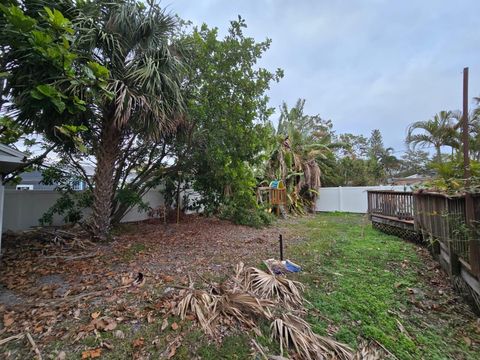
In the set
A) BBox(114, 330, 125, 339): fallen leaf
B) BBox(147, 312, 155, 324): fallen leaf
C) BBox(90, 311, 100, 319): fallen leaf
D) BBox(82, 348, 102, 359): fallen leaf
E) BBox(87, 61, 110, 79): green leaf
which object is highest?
BBox(87, 61, 110, 79): green leaf

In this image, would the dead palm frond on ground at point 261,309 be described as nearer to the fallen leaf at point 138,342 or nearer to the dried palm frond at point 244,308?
the dried palm frond at point 244,308

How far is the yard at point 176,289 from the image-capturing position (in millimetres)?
2387

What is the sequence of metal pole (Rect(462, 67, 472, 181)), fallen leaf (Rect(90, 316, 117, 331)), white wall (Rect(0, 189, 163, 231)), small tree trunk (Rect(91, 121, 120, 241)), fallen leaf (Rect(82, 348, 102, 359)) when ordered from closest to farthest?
1. fallen leaf (Rect(82, 348, 102, 359))
2. fallen leaf (Rect(90, 316, 117, 331))
3. metal pole (Rect(462, 67, 472, 181))
4. small tree trunk (Rect(91, 121, 120, 241))
5. white wall (Rect(0, 189, 163, 231))

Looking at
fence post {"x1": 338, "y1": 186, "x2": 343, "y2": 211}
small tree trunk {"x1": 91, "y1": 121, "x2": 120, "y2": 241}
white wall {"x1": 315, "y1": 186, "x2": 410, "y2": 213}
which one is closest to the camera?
small tree trunk {"x1": 91, "y1": 121, "x2": 120, "y2": 241}

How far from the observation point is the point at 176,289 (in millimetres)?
3309

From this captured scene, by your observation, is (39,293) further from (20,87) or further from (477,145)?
(477,145)

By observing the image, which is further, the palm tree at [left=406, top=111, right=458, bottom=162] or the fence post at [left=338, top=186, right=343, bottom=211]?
the fence post at [left=338, top=186, right=343, bottom=211]

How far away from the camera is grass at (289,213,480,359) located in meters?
2.66

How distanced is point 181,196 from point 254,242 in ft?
14.9

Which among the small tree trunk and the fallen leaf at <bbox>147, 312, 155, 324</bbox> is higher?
the small tree trunk

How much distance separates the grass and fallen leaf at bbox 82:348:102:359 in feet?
7.16

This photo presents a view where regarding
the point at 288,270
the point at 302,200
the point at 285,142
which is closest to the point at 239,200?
the point at 288,270

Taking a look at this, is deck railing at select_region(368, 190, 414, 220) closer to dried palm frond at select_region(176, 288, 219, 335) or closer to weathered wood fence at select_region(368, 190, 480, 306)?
weathered wood fence at select_region(368, 190, 480, 306)

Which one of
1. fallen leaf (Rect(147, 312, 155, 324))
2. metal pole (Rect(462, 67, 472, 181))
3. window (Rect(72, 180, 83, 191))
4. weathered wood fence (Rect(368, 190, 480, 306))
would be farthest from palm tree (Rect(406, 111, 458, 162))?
window (Rect(72, 180, 83, 191))
